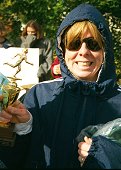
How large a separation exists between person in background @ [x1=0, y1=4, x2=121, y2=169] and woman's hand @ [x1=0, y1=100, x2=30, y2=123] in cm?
15

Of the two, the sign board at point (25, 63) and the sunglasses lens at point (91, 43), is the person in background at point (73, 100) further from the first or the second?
the sign board at point (25, 63)

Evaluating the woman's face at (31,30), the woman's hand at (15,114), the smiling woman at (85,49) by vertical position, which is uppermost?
the smiling woman at (85,49)

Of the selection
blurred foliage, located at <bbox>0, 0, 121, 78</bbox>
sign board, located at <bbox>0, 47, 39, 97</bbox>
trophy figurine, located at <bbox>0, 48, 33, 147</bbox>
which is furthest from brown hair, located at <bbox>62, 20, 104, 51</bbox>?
blurred foliage, located at <bbox>0, 0, 121, 78</bbox>

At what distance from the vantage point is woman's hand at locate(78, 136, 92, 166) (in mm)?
2328

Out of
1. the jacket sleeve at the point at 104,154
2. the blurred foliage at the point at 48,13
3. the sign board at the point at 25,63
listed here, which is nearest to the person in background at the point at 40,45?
the sign board at the point at 25,63

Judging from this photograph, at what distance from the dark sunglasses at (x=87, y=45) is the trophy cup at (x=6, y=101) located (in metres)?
0.48

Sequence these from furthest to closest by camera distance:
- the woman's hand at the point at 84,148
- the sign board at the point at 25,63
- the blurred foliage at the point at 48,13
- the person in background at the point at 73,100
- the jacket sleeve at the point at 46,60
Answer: the blurred foliage at the point at 48,13
the jacket sleeve at the point at 46,60
the sign board at the point at 25,63
the person in background at the point at 73,100
the woman's hand at the point at 84,148

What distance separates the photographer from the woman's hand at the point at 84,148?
2328 millimetres

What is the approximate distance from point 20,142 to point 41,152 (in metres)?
0.17

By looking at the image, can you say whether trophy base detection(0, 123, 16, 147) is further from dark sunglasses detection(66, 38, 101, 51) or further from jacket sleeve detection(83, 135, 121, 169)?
dark sunglasses detection(66, 38, 101, 51)

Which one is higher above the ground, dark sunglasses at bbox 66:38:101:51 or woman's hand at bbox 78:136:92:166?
dark sunglasses at bbox 66:38:101:51

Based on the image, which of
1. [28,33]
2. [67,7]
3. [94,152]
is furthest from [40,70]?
[94,152]

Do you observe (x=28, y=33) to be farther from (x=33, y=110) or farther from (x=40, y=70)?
(x=33, y=110)

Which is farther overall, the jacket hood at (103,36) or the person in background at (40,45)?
the person in background at (40,45)
